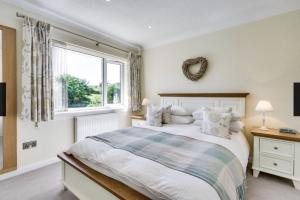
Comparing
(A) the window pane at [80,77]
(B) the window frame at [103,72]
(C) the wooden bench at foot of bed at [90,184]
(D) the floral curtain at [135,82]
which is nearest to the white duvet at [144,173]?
(C) the wooden bench at foot of bed at [90,184]

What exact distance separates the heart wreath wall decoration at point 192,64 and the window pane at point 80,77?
6.69 ft

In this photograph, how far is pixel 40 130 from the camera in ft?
8.53

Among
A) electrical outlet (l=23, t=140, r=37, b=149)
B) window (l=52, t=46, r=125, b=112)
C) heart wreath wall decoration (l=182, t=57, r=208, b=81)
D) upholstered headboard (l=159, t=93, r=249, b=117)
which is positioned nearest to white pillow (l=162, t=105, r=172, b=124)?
upholstered headboard (l=159, t=93, r=249, b=117)

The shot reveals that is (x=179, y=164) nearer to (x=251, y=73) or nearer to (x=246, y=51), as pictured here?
(x=251, y=73)

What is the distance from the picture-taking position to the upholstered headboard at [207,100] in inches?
109

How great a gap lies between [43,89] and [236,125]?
314 centimetres

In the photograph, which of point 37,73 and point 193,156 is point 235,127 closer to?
point 193,156

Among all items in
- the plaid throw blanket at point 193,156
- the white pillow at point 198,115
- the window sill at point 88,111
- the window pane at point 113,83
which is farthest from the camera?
the window pane at point 113,83

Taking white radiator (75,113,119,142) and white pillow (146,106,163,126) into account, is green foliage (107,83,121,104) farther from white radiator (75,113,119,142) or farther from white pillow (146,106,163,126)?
white pillow (146,106,163,126)

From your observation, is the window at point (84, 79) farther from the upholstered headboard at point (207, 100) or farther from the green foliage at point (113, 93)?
the upholstered headboard at point (207, 100)

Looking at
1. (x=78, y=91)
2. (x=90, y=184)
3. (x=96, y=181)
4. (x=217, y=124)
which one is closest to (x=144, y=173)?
(x=96, y=181)

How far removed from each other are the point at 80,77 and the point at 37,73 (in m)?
0.96

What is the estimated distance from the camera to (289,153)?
2080 millimetres

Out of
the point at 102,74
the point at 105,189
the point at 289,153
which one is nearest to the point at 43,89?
the point at 102,74
